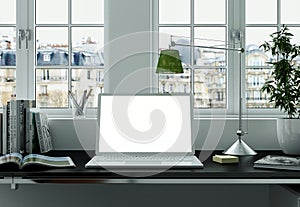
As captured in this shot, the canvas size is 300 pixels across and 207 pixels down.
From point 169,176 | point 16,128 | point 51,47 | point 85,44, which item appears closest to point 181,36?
point 85,44

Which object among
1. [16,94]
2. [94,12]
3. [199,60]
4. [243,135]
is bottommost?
[243,135]

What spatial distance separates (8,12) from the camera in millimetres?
3309

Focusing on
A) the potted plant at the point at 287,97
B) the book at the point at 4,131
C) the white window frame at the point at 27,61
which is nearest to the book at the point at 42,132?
the book at the point at 4,131

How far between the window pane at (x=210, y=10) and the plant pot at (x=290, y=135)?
823mm

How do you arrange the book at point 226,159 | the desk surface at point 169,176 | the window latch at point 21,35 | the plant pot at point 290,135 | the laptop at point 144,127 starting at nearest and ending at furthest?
the desk surface at point 169,176 < the book at point 226,159 < the laptop at point 144,127 < the plant pot at point 290,135 < the window latch at point 21,35

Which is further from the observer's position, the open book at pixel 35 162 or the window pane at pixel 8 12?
the window pane at pixel 8 12

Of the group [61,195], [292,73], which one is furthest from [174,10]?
[61,195]

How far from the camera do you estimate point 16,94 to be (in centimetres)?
326

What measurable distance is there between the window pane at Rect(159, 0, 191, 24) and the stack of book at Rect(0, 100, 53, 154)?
99 cm

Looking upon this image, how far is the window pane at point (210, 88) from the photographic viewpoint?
328 cm

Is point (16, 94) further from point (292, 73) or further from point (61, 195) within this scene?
point (292, 73)

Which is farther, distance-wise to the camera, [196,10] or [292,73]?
[196,10]

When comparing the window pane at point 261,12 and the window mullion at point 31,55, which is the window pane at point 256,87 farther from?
the window mullion at point 31,55

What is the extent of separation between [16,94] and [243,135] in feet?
4.61
